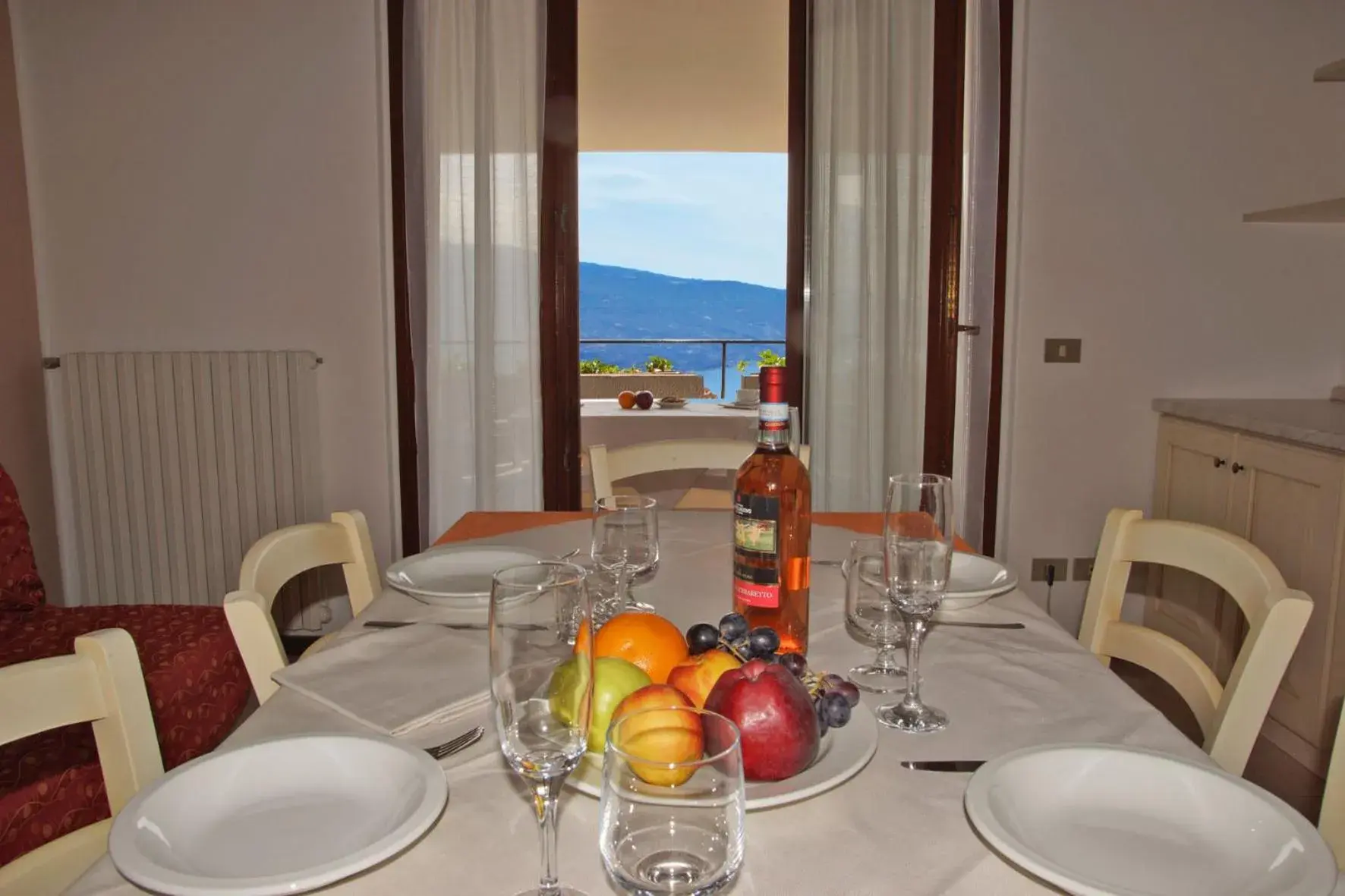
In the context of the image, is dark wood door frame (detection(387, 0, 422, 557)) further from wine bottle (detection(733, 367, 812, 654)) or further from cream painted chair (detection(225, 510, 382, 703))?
wine bottle (detection(733, 367, 812, 654))

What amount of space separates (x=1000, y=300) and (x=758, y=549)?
8.12 feet

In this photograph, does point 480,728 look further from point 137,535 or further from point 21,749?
point 137,535

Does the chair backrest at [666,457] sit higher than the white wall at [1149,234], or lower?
lower

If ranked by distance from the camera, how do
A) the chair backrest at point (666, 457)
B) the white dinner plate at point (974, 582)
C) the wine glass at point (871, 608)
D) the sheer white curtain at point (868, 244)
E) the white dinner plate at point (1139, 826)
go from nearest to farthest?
the white dinner plate at point (1139, 826) < the wine glass at point (871, 608) < the white dinner plate at point (974, 582) < the chair backrest at point (666, 457) < the sheer white curtain at point (868, 244)

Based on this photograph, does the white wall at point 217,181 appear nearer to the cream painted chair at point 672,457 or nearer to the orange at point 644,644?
the cream painted chair at point 672,457

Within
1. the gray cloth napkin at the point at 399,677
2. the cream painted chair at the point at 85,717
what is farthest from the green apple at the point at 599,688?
the cream painted chair at the point at 85,717

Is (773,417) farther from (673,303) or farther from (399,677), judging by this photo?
(673,303)

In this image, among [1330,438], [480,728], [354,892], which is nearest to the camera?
[354,892]

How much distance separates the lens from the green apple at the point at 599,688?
26.4 inches

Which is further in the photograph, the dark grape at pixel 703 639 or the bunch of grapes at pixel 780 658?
the dark grape at pixel 703 639

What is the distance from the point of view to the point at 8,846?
1575mm

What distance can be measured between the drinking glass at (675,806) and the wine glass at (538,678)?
53 millimetres

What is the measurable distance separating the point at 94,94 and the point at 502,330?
58.5 inches

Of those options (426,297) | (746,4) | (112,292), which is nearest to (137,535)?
(112,292)
